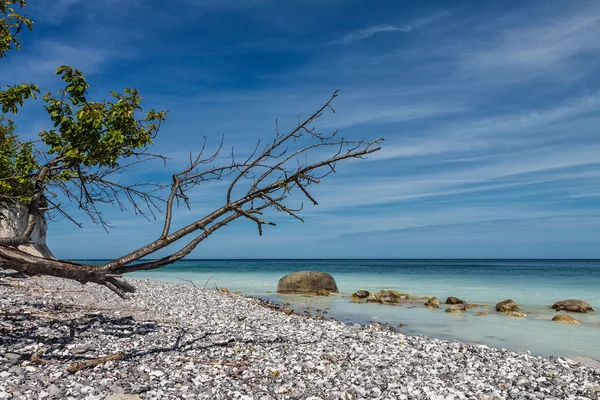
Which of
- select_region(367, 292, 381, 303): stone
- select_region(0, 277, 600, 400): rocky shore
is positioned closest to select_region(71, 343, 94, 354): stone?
select_region(0, 277, 600, 400): rocky shore

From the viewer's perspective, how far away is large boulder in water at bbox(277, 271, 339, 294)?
86.0ft

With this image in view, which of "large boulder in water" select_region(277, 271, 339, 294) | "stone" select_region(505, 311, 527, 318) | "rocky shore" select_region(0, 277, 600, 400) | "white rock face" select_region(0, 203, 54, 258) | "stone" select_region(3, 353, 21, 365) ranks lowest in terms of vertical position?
"stone" select_region(505, 311, 527, 318)

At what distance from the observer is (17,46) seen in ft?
31.8

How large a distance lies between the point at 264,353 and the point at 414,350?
3.02 meters

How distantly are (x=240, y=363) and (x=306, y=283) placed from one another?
64.1 ft

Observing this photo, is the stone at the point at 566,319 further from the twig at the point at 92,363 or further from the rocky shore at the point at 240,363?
the twig at the point at 92,363

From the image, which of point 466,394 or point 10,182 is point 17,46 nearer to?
point 10,182

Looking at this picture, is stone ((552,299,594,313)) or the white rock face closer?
stone ((552,299,594,313))

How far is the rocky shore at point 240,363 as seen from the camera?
229 inches

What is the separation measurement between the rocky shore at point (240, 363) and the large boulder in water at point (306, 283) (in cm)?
1542

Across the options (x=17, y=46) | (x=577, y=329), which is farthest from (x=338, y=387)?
(x=577, y=329)

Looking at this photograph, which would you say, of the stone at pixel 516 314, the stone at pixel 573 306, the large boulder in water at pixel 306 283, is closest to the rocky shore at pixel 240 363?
the stone at pixel 516 314

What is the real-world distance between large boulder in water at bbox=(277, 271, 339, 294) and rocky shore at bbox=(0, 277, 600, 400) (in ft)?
50.6

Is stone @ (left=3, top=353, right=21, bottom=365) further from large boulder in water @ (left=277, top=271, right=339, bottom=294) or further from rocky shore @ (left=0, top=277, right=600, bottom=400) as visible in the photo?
large boulder in water @ (left=277, top=271, right=339, bottom=294)
